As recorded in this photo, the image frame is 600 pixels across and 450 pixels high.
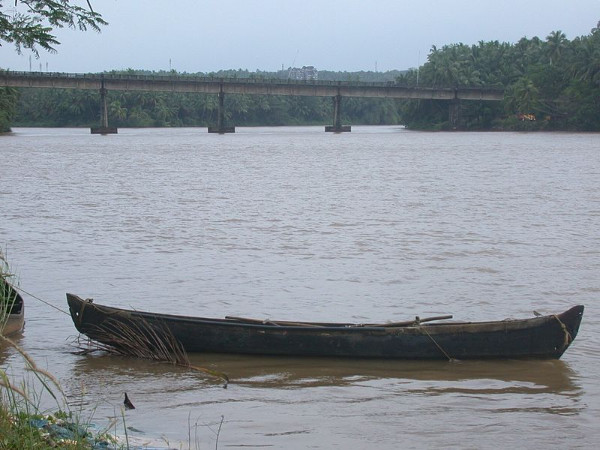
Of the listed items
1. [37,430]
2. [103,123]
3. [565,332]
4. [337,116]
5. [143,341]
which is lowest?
[103,123]

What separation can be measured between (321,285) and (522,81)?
109771 mm

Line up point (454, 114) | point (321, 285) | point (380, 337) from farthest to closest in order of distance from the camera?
1. point (454, 114)
2. point (321, 285)
3. point (380, 337)

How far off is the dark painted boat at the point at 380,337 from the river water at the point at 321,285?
0.20 m

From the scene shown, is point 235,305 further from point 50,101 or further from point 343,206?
point 50,101

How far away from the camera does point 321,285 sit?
18844 mm

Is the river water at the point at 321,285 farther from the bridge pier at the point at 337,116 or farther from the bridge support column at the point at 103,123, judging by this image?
the bridge pier at the point at 337,116

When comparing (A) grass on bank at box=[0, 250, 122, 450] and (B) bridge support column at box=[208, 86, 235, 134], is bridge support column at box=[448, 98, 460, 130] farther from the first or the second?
(A) grass on bank at box=[0, 250, 122, 450]

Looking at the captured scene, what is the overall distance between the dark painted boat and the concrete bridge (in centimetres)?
9023

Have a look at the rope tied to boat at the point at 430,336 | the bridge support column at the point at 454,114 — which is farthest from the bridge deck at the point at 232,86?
the rope tied to boat at the point at 430,336

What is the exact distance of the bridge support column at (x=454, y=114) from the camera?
135m

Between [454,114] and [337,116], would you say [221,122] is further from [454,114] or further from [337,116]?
[454,114]

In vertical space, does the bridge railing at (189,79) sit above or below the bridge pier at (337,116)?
above

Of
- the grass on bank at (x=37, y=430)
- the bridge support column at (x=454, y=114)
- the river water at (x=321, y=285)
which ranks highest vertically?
the bridge support column at (x=454, y=114)

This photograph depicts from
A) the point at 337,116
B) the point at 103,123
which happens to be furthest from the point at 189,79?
the point at 337,116
